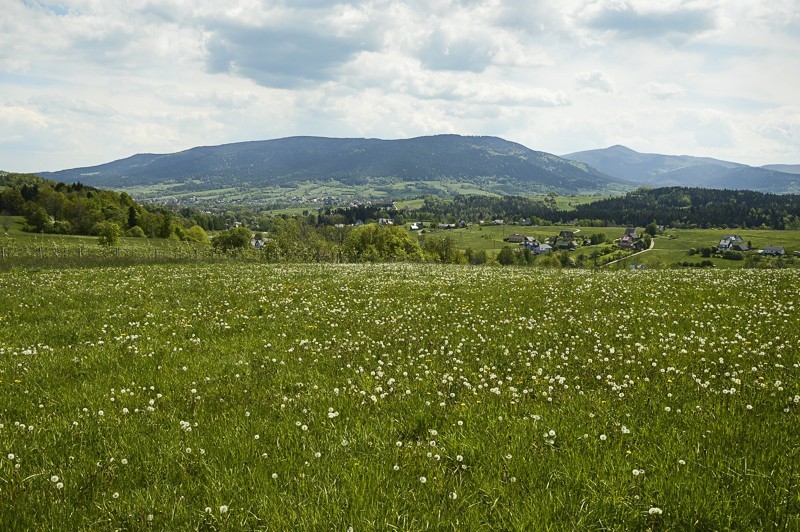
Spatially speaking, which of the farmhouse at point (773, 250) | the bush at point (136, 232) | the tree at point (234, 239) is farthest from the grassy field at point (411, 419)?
the farmhouse at point (773, 250)

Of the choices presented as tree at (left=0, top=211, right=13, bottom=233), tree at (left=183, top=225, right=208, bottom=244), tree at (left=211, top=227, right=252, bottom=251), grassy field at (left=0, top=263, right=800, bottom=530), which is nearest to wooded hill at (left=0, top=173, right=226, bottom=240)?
tree at (left=183, top=225, right=208, bottom=244)

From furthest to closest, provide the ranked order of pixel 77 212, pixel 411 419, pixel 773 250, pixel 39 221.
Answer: pixel 773 250 → pixel 77 212 → pixel 39 221 → pixel 411 419

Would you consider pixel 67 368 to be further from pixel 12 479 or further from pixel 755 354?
pixel 755 354

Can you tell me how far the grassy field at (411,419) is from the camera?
4363 millimetres

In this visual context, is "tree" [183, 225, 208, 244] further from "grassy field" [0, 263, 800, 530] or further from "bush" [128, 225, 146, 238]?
"grassy field" [0, 263, 800, 530]

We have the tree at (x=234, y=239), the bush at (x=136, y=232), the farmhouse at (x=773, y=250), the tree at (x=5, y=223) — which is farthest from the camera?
the farmhouse at (x=773, y=250)

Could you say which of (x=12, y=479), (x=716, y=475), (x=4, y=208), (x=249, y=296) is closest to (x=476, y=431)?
(x=716, y=475)

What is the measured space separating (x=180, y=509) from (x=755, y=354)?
→ 10.0 metres

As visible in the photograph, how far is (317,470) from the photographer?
5.09 meters

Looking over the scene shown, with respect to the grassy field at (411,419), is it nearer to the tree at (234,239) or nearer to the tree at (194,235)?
the tree at (234,239)

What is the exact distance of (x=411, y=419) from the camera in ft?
21.5

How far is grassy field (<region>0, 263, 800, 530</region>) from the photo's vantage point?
4.36 m

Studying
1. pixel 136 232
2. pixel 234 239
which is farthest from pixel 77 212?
pixel 234 239

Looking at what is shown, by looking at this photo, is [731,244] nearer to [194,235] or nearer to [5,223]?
[194,235]
